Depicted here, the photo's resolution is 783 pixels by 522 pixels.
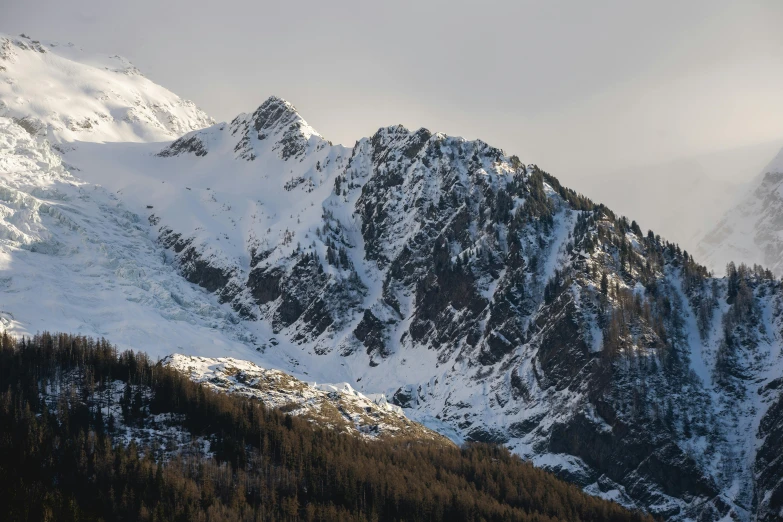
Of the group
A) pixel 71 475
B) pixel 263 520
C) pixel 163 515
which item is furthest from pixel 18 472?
pixel 263 520

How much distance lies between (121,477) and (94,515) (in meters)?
13.4

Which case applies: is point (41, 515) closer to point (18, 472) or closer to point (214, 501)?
point (18, 472)

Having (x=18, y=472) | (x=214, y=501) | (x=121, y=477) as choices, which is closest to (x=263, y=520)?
(x=214, y=501)

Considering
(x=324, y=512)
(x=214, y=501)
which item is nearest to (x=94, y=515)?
(x=214, y=501)

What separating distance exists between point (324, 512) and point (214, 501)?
2306cm

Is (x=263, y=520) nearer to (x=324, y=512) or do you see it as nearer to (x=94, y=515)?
(x=324, y=512)

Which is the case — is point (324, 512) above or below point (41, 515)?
above

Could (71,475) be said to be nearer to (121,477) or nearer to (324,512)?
(121,477)

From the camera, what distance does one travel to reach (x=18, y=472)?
196 m

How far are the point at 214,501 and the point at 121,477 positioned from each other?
21.0 m

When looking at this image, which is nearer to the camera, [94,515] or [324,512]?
[94,515]

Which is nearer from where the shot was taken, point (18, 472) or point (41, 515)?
point (41, 515)

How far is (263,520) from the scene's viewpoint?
192m

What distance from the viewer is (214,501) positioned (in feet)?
641
